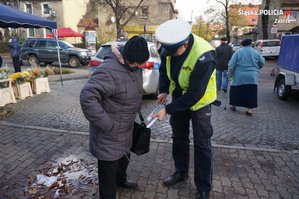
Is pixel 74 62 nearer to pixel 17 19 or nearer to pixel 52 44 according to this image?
pixel 52 44

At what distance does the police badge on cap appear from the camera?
238 cm

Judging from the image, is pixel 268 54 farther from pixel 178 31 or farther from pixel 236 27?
pixel 236 27

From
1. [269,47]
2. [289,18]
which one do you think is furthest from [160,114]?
[289,18]

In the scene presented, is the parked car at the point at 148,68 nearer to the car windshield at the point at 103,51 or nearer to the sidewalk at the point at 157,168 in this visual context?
the car windshield at the point at 103,51

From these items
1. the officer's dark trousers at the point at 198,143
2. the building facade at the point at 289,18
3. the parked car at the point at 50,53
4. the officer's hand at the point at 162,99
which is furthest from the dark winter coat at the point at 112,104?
the building facade at the point at 289,18

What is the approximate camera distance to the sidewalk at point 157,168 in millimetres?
3137

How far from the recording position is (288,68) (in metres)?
7.55

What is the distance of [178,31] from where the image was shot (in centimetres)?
241

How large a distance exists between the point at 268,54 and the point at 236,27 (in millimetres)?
37335

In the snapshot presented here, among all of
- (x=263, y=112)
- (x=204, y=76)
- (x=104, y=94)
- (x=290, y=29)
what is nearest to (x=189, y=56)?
(x=204, y=76)

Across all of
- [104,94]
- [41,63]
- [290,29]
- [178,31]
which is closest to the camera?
[104,94]

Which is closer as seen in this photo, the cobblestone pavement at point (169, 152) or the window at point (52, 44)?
the cobblestone pavement at point (169, 152)

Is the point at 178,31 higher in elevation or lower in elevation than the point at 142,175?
higher

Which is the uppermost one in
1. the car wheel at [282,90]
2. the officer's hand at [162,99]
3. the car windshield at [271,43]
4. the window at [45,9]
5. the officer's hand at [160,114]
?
the window at [45,9]
